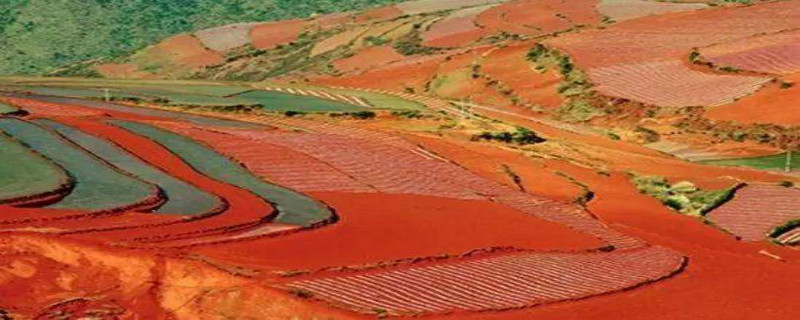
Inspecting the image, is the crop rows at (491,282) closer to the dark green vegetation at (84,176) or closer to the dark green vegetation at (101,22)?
the dark green vegetation at (84,176)

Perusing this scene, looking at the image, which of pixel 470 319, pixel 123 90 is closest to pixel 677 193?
pixel 470 319

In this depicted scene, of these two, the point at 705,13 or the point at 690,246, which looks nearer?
the point at 690,246

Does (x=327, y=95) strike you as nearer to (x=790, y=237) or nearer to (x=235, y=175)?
(x=235, y=175)

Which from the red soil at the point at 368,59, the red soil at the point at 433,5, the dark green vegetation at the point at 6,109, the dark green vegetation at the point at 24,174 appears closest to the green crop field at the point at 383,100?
the red soil at the point at 368,59

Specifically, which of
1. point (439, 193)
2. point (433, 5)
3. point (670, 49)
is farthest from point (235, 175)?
point (433, 5)

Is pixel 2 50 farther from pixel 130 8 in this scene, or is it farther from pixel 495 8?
pixel 495 8
